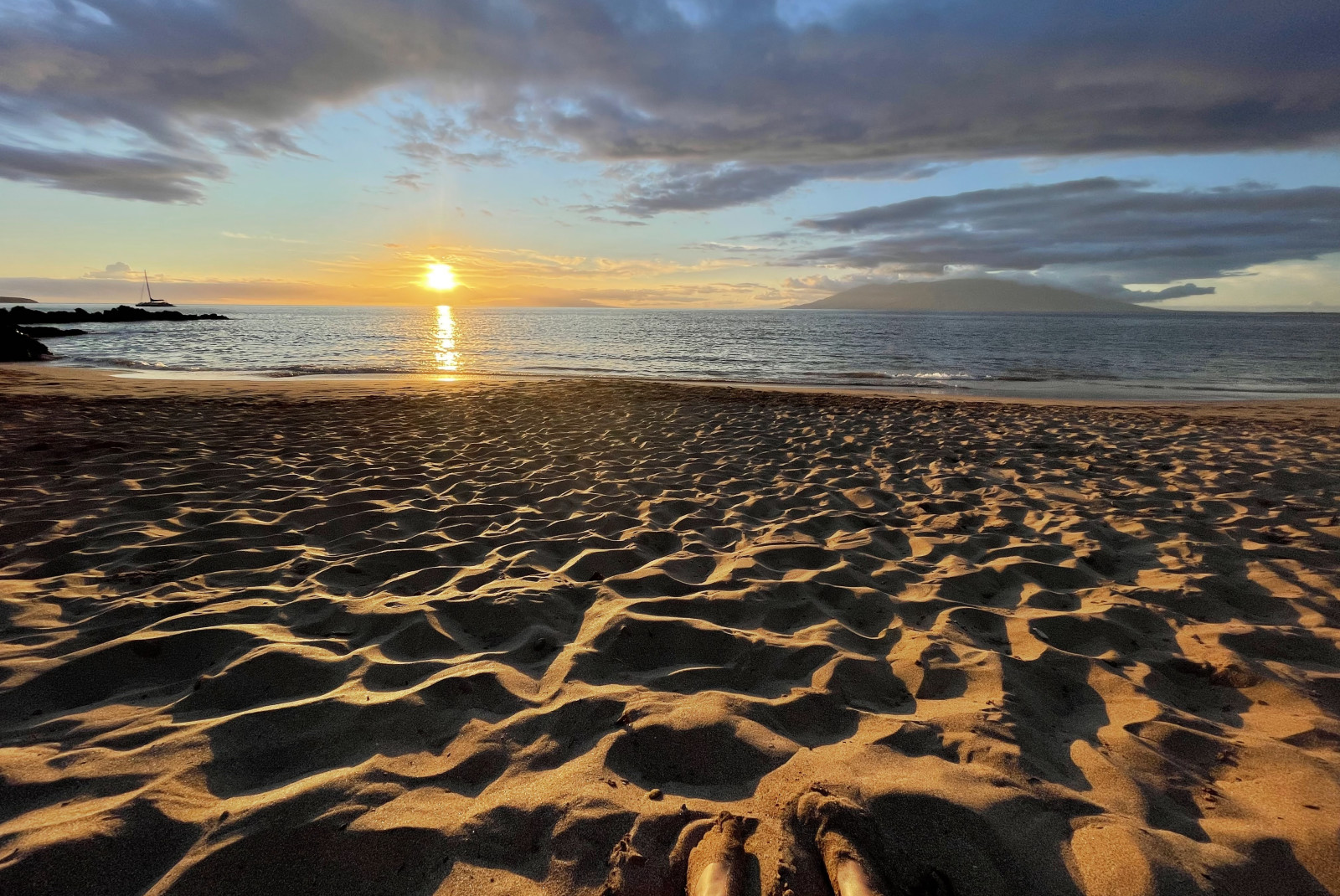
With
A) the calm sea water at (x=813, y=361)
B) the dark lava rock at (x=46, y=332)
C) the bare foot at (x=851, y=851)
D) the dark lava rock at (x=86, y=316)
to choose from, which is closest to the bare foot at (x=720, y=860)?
the bare foot at (x=851, y=851)

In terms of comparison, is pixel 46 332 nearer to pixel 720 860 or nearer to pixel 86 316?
pixel 86 316

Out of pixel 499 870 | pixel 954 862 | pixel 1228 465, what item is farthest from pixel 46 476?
pixel 1228 465

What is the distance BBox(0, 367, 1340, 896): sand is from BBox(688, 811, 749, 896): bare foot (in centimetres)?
3

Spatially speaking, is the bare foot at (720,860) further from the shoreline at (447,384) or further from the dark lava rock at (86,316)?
the dark lava rock at (86,316)

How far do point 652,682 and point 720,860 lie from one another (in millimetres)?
988

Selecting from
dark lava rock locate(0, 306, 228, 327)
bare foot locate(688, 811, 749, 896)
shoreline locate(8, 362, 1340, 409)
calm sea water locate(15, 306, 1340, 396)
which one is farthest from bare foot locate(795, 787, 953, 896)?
dark lava rock locate(0, 306, 228, 327)

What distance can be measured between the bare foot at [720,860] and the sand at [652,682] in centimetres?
3

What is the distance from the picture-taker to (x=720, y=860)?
158cm

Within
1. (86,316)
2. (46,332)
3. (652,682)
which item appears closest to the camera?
(652,682)

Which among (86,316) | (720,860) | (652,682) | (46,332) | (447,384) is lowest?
(447,384)

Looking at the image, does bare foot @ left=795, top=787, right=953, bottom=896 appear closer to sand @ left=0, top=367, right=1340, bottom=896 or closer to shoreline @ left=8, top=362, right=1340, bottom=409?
sand @ left=0, top=367, right=1340, bottom=896

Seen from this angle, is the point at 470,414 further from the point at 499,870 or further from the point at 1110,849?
the point at 1110,849

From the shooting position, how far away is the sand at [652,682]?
65.1 inches

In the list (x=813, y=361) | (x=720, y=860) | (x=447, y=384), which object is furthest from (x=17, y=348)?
(x=813, y=361)
